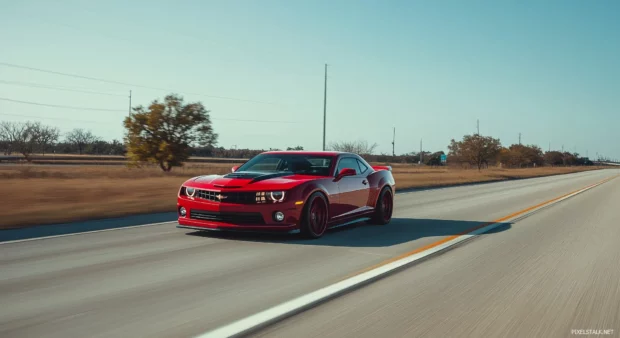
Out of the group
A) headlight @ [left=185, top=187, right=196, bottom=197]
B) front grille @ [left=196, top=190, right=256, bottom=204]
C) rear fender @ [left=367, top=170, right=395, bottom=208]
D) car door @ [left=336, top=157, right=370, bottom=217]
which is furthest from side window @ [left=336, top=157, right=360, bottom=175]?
headlight @ [left=185, top=187, right=196, bottom=197]

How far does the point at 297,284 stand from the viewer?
5742mm

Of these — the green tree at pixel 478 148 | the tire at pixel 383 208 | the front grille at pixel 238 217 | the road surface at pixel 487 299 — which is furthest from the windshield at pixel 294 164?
the green tree at pixel 478 148

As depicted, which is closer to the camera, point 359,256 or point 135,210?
point 359,256

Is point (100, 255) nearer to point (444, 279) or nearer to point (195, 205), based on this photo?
point (195, 205)

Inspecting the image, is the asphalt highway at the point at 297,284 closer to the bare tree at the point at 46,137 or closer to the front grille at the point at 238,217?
the front grille at the point at 238,217

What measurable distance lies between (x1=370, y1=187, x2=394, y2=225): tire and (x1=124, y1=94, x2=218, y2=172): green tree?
99.0 feet

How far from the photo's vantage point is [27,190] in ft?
53.6

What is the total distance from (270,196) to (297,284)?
9.16ft

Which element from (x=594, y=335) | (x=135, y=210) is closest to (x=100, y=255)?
Answer: (x=594, y=335)

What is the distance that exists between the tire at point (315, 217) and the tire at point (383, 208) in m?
2.08

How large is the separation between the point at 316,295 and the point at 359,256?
7.55ft

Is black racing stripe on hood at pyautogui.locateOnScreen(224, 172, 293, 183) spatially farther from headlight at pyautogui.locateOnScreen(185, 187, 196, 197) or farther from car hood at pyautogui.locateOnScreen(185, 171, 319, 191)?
headlight at pyautogui.locateOnScreen(185, 187, 196, 197)

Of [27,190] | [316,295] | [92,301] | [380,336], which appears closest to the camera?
[380,336]

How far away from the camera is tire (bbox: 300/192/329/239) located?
8656mm
